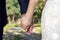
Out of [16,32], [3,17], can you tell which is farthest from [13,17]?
[3,17]

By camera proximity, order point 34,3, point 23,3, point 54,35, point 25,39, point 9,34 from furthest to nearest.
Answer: point 9,34 → point 25,39 → point 23,3 → point 34,3 → point 54,35

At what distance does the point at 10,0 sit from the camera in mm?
10172

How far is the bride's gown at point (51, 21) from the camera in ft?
8.08

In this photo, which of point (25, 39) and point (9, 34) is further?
point (9, 34)

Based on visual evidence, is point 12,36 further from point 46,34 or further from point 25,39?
point 46,34

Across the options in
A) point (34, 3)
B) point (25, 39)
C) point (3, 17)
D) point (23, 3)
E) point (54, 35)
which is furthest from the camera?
point (25, 39)

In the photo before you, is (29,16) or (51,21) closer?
(51,21)

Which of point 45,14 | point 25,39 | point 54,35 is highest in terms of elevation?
point 45,14

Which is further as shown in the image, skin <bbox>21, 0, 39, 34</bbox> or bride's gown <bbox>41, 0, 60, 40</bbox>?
skin <bbox>21, 0, 39, 34</bbox>

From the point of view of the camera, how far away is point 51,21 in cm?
250

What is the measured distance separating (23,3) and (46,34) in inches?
45.6

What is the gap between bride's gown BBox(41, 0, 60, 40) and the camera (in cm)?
246

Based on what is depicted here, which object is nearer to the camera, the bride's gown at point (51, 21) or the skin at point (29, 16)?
the bride's gown at point (51, 21)

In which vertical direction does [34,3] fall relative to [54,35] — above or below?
above
